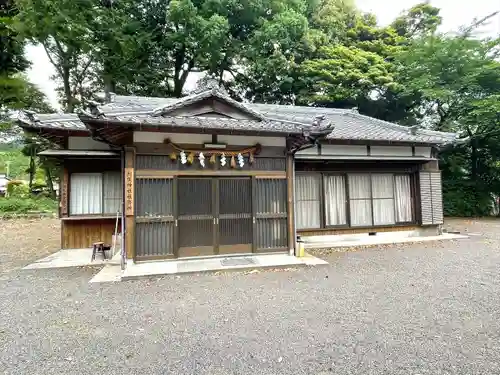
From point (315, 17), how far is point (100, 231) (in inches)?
691

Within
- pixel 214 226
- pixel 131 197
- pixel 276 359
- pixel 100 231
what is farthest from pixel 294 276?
pixel 100 231

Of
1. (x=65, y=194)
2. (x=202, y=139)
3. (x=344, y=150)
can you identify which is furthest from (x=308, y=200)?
(x=65, y=194)

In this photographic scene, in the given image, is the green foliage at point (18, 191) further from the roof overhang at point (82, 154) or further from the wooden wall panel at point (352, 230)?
the wooden wall panel at point (352, 230)

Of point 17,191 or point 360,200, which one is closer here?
point 360,200

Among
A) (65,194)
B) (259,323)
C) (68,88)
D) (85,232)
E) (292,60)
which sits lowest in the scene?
(259,323)

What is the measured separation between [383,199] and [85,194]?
28.7ft

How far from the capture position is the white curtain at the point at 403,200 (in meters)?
9.41

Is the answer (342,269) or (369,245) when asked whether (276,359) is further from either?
(369,245)

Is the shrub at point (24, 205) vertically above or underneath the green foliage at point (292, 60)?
underneath

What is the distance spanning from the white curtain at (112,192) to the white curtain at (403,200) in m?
8.45

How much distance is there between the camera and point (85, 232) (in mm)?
7668

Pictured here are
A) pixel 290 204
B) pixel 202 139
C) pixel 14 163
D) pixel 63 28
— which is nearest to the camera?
pixel 202 139

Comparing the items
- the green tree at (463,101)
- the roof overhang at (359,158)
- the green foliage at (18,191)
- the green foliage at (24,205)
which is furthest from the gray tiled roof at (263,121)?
the green foliage at (18,191)

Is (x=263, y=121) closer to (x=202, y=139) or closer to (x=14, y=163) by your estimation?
(x=202, y=139)
